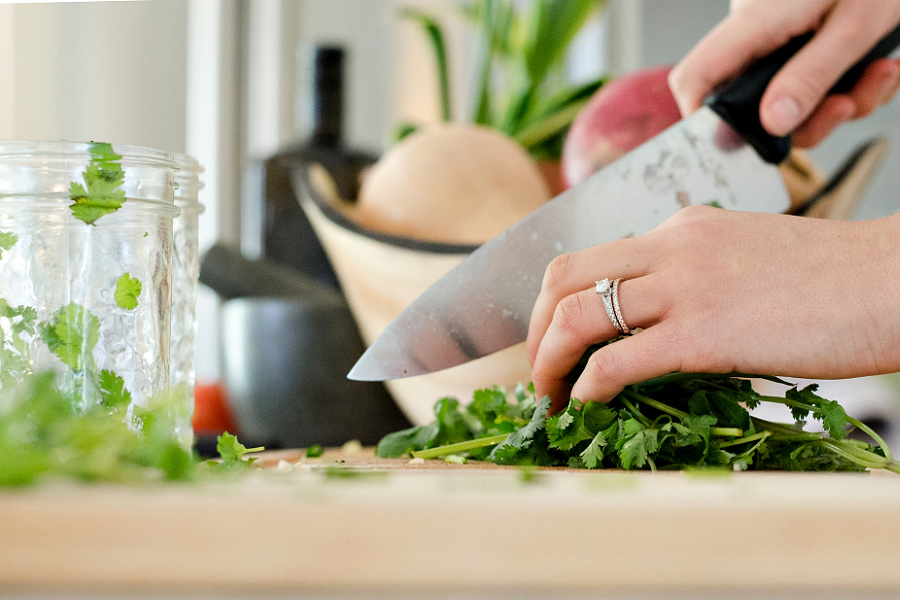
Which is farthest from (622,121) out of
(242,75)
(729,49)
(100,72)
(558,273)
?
(242,75)

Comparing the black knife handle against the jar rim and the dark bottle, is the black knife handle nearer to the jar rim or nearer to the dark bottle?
the jar rim

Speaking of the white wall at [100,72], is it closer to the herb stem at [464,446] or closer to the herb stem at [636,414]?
the herb stem at [464,446]

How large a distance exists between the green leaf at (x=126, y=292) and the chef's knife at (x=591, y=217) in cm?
22

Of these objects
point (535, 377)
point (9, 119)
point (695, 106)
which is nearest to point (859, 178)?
point (695, 106)

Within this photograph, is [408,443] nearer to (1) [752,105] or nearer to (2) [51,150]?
(2) [51,150]

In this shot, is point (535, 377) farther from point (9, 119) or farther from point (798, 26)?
point (9, 119)

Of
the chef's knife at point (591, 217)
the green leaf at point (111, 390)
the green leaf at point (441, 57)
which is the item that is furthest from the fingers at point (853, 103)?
the green leaf at point (441, 57)

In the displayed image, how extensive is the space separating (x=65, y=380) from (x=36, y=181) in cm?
14

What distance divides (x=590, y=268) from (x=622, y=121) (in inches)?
23.7

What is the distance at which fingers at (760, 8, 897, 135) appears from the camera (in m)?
0.84

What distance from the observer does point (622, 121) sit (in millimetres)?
1146

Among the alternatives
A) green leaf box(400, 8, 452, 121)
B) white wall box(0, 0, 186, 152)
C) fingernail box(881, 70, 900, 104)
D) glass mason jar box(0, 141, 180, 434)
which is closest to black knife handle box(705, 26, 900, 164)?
fingernail box(881, 70, 900, 104)

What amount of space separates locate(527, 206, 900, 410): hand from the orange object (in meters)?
1.05

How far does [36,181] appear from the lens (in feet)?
1.79
